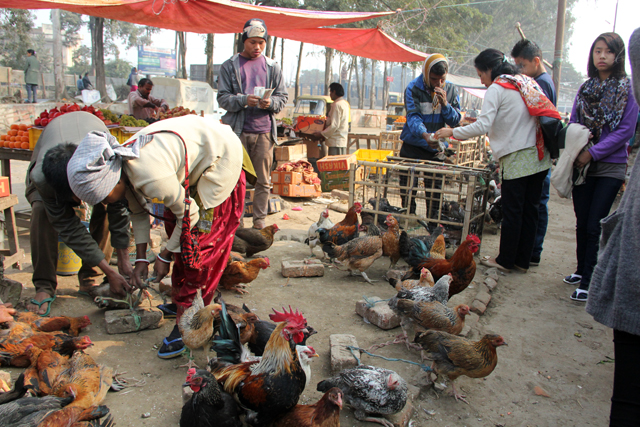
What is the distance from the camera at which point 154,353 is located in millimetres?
3123

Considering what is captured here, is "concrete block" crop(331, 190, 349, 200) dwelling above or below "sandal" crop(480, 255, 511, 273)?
above

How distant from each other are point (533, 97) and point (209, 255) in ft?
12.5

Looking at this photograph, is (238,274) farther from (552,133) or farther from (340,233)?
(552,133)

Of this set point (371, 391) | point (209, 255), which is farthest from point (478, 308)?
point (209, 255)

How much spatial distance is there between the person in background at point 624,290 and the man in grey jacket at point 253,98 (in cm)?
437

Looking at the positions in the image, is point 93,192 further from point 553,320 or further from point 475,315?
point 553,320

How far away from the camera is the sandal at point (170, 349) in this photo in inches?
119

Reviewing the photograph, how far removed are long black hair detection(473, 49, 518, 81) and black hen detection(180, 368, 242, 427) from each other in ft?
14.8

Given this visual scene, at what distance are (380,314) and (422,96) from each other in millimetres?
3350

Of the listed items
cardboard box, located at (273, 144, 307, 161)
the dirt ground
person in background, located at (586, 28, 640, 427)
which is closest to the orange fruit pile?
the dirt ground

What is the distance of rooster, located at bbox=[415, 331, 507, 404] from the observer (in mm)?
2758

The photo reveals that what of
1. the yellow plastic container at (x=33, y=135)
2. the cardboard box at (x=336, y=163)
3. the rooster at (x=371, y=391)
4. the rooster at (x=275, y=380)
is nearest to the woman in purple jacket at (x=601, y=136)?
the rooster at (x=371, y=391)

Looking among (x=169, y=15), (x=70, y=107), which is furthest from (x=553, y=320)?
(x=169, y=15)

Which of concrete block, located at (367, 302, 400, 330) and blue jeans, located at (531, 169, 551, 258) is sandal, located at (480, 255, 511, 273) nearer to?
blue jeans, located at (531, 169, 551, 258)
